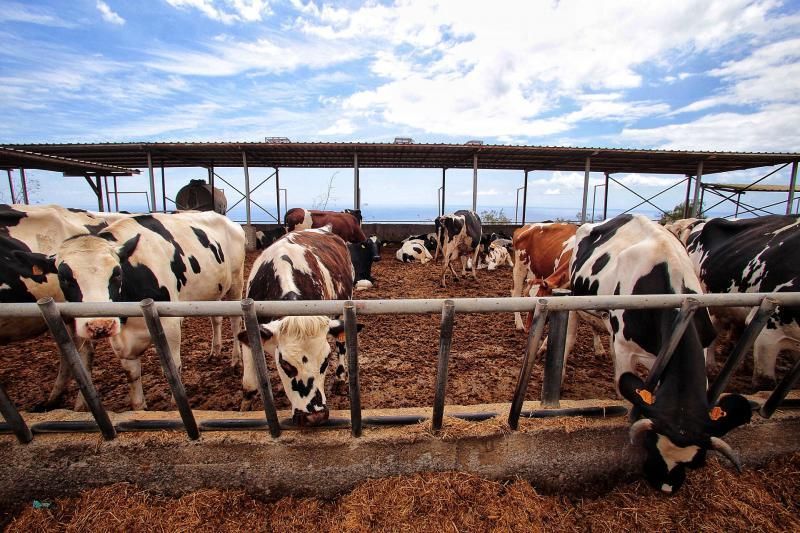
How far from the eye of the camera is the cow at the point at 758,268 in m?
3.13

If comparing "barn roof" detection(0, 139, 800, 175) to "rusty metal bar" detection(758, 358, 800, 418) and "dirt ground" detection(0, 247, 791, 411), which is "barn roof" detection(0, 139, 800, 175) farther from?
"rusty metal bar" detection(758, 358, 800, 418)

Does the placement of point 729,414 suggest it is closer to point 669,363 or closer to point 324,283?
point 669,363

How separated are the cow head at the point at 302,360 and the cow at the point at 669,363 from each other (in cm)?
186

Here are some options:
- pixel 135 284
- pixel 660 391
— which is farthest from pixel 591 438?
pixel 135 284

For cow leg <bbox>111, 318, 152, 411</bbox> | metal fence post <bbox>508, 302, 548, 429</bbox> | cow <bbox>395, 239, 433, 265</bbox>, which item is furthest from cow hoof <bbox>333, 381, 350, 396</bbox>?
cow <bbox>395, 239, 433, 265</bbox>

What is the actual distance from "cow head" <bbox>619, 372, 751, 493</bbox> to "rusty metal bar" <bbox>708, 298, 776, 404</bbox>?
1.34 ft

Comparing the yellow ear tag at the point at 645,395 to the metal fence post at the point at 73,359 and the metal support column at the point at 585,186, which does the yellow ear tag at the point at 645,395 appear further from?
the metal support column at the point at 585,186

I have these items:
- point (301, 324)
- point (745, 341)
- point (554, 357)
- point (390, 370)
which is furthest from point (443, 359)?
point (390, 370)

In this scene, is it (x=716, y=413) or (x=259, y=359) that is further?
(x=259, y=359)

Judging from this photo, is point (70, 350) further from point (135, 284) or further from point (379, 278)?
point (379, 278)

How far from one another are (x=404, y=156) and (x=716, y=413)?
14.6 metres

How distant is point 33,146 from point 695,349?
18024 millimetres

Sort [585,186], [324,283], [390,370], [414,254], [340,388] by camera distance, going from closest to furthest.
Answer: [324,283]
[340,388]
[390,370]
[414,254]
[585,186]

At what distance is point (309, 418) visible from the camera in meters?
2.31
